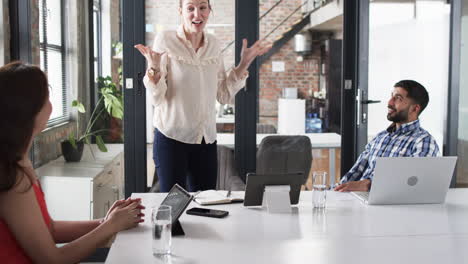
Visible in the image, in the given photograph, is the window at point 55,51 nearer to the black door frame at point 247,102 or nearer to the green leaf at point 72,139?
the green leaf at point 72,139

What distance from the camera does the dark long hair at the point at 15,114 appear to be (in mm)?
1528

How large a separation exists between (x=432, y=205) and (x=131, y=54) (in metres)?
2.41

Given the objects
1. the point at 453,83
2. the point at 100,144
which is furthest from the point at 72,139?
the point at 453,83

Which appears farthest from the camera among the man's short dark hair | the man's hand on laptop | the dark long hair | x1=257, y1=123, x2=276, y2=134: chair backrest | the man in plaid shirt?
x1=257, y1=123, x2=276, y2=134: chair backrest

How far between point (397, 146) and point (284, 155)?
1405 mm

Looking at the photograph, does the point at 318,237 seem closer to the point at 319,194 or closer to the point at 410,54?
the point at 319,194

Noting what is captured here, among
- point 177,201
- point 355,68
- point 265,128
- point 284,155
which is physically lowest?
point 284,155

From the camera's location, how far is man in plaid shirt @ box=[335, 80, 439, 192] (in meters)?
3.03

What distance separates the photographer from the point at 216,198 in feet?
7.98

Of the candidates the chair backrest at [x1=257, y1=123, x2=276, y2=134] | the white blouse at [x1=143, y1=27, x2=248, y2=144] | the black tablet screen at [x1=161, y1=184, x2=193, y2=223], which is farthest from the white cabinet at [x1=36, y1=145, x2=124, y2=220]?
the black tablet screen at [x1=161, y1=184, x2=193, y2=223]

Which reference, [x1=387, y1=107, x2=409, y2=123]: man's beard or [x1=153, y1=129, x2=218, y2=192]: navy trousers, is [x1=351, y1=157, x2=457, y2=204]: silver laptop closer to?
[x1=387, y1=107, x2=409, y2=123]: man's beard

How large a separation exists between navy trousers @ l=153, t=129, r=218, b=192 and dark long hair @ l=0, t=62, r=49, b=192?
1.62 meters

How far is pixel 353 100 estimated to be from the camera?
169 inches

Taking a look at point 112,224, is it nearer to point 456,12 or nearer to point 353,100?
point 353,100
